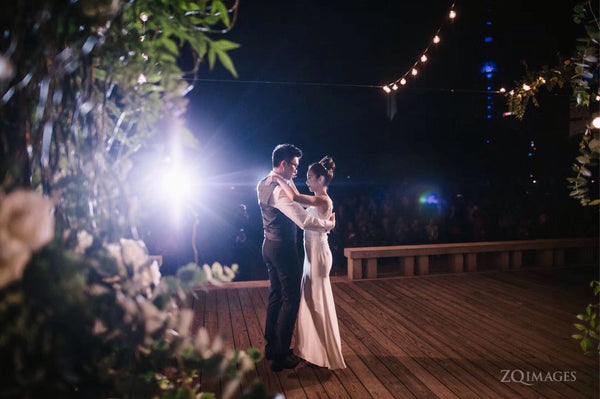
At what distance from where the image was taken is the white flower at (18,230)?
1.74 ft

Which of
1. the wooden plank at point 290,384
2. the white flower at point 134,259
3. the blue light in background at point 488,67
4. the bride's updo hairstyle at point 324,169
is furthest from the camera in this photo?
the blue light in background at point 488,67

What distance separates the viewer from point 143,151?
1.12 m

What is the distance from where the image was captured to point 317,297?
9.54 ft

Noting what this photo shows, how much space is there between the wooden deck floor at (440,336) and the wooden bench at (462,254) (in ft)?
0.78

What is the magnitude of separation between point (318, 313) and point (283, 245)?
571 millimetres

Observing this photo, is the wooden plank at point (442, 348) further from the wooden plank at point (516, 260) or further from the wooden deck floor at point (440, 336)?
the wooden plank at point (516, 260)

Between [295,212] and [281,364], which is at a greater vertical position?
[295,212]

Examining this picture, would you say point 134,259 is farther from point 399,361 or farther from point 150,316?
point 399,361

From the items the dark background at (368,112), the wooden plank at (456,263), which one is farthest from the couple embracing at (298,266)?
the wooden plank at (456,263)

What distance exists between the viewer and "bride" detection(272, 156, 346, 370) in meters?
2.87

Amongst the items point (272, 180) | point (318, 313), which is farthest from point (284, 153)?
point (318, 313)

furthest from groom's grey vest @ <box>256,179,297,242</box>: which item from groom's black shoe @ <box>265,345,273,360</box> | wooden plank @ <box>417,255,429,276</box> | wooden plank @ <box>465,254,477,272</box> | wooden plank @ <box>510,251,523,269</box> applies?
wooden plank @ <box>510,251,523,269</box>

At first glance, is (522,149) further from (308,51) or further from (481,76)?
(308,51)

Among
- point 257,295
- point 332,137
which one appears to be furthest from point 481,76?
point 257,295
